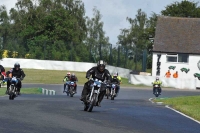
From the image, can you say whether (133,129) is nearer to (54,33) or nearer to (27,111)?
(27,111)

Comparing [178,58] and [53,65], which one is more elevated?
[178,58]

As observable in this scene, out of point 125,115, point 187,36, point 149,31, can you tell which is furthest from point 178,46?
point 125,115

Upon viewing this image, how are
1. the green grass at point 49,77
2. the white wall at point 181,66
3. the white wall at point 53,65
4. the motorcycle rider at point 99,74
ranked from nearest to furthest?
the motorcycle rider at point 99,74 < the green grass at point 49,77 < the white wall at point 181,66 < the white wall at point 53,65

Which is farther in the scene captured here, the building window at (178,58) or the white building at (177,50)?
the building window at (178,58)

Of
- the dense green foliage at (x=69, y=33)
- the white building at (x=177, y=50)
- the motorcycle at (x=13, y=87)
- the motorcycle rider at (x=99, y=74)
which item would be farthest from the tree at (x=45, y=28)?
the motorcycle rider at (x=99, y=74)

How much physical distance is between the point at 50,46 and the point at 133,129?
6471 cm

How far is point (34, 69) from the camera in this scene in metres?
78.4

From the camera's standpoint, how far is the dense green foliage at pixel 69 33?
3108 inches

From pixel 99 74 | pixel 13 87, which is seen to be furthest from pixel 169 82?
pixel 99 74

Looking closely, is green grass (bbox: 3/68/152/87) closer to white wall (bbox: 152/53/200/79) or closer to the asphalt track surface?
white wall (bbox: 152/53/200/79)

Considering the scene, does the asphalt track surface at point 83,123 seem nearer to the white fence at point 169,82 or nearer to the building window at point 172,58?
the white fence at point 169,82

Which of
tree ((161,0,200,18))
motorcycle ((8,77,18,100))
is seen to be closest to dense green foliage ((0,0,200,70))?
tree ((161,0,200,18))

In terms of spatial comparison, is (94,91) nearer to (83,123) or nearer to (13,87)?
(83,123)

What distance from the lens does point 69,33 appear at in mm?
106625
